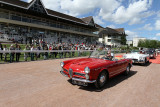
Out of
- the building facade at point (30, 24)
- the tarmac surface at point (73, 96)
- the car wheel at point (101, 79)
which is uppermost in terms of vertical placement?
the building facade at point (30, 24)

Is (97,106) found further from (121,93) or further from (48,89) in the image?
(48,89)

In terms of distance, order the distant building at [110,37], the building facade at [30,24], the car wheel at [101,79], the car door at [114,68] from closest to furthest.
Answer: the car wheel at [101,79] < the car door at [114,68] < the building facade at [30,24] < the distant building at [110,37]

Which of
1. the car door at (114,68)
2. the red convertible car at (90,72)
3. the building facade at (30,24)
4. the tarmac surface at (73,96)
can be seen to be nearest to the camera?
the tarmac surface at (73,96)

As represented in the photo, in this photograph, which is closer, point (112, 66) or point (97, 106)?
point (97, 106)

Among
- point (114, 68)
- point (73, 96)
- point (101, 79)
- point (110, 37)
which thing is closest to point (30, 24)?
point (114, 68)

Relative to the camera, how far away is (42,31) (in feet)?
90.6

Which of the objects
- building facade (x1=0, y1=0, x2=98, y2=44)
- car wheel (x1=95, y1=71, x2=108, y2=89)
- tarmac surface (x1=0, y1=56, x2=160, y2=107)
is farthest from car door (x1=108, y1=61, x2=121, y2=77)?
building facade (x1=0, y1=0, x2=98, y2=44)

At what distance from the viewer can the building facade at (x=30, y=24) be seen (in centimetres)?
2100

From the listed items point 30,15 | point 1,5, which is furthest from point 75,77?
point 30,15

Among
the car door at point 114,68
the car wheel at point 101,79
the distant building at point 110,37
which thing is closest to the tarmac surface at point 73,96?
the car wheel at point 101,79

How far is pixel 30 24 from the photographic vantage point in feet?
79.8

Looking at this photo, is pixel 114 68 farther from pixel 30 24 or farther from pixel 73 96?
pixel 30 24

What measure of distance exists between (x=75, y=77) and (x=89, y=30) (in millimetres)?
40079

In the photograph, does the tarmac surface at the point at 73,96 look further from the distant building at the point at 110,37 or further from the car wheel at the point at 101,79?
the distant building at the point at 110,37
